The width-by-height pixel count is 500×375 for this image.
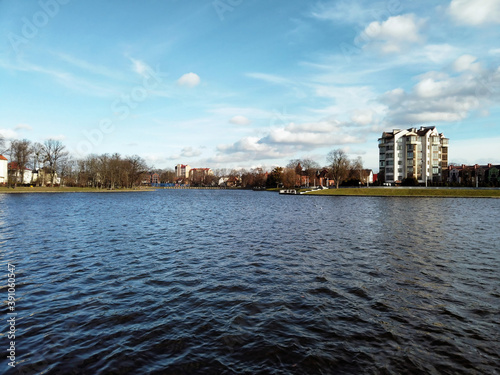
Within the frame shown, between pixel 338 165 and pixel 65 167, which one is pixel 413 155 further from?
pixel 65 167

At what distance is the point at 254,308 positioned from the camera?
34.3 ft

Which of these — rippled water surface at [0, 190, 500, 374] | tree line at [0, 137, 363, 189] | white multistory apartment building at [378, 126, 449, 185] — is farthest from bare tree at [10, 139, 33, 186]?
white multistory apartment building at [378, 126, 449, 185]

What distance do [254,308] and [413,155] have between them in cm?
13700

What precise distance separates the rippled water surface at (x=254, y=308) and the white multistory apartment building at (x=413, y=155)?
120029 millimetres

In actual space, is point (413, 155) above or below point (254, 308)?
above

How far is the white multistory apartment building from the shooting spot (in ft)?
421

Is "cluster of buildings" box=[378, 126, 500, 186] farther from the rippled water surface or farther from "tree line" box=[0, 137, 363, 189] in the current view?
the rippled water surface

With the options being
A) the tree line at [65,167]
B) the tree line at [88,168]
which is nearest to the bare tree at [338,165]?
the tree line at [88,168]

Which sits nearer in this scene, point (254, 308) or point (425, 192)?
point (254, 308)

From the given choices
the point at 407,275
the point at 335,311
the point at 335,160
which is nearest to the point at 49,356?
the point at 335,311

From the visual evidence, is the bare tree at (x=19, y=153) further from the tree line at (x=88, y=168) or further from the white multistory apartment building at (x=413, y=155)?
the white multistory apartment building at (x=413, y=155)

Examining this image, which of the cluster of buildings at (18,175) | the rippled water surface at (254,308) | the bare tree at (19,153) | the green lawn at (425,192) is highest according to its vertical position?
the bare tree at (19,153)

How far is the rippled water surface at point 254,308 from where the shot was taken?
736cm

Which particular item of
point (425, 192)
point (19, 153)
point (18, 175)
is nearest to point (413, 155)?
point (425, 192)
